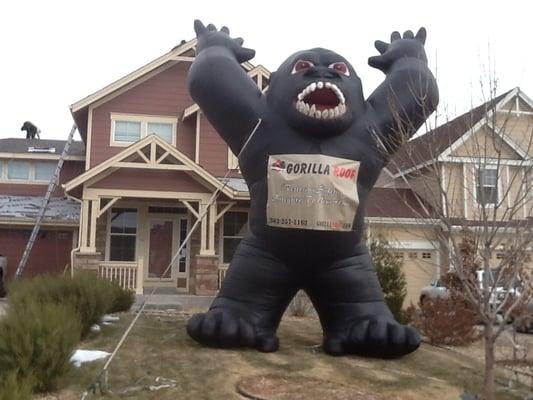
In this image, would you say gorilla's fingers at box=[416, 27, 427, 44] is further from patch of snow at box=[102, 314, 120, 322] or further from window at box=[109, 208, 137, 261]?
window at box=[109, 208, 137, 261]

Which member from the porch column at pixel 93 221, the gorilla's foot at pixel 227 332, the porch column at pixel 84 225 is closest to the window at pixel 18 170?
the porch column at pixel 84 225

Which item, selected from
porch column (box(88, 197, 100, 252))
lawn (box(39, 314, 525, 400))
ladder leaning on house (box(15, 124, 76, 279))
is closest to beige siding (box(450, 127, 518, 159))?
lawn (box(39, 314, 525, 400))

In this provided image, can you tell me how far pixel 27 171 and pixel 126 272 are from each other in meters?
6.59

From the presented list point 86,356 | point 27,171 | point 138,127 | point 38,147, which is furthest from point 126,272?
point 38,147

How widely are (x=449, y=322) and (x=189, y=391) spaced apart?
547 centimetres

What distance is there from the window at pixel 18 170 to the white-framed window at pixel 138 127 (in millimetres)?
3958

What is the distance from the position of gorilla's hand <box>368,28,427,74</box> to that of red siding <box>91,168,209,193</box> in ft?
24.2

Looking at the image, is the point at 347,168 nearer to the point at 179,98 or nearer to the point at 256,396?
the point at 256,396

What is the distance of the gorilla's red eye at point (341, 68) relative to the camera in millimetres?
6584

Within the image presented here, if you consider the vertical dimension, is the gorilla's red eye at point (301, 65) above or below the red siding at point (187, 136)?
below

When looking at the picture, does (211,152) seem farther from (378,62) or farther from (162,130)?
(378,62)

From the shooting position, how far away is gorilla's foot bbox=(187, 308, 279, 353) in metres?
6.30

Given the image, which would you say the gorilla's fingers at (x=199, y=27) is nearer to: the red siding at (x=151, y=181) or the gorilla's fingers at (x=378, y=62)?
the gorilla's fingers at (x=378, y=62)

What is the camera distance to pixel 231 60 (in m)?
6.98
